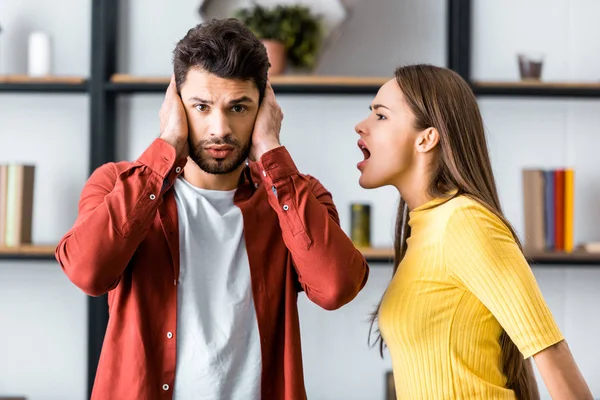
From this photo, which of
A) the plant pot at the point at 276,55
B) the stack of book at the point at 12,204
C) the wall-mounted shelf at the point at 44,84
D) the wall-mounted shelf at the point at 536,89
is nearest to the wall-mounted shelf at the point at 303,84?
the plant pot at the point at 276,55

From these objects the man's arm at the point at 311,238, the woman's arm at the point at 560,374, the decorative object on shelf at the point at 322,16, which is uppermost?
the decorative object on shelf at the point at 322,16

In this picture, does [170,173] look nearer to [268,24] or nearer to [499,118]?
[268,24]

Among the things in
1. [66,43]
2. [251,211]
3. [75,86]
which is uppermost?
[66,43]

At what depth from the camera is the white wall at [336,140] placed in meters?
3.10

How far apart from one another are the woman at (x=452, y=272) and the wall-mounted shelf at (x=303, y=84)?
3.28ft

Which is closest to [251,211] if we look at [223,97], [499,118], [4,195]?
[223,97]

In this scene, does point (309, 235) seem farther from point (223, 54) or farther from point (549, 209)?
point (549, 209)

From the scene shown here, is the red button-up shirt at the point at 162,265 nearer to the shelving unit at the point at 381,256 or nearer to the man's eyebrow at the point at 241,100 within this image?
the man's eyebrow at the point at 241,100

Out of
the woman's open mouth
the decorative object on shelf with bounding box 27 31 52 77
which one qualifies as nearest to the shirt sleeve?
the woman's open mouth

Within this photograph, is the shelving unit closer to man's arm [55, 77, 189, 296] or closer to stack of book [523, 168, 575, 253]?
stack of book [523, 168, 575, 253]

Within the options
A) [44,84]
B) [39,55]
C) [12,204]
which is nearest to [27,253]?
[12,204]

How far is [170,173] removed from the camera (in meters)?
1.60

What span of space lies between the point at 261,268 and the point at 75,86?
1.52 metres

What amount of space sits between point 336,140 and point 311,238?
5.21 ft
